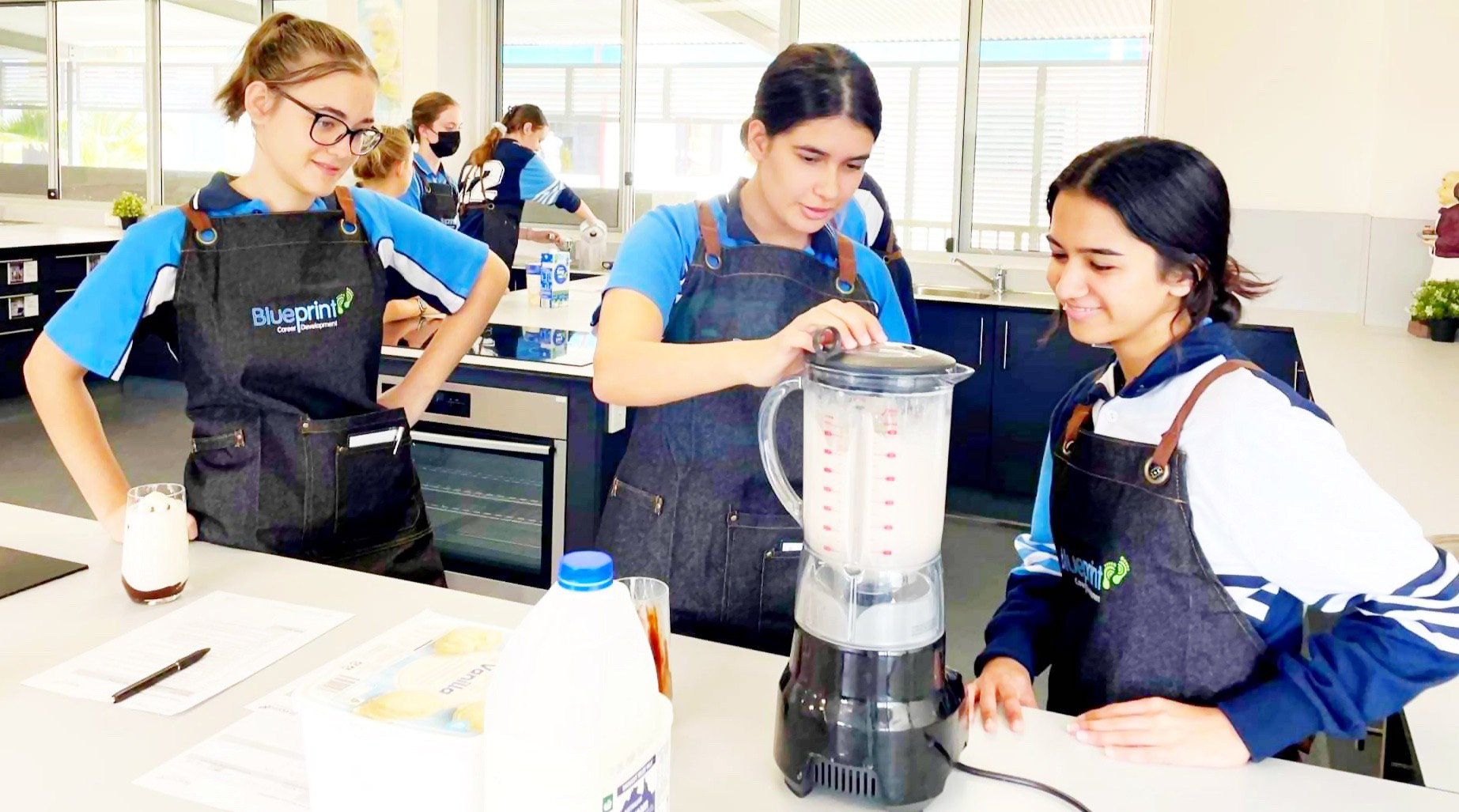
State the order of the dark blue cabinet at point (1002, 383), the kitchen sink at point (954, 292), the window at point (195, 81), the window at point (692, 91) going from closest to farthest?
1. the dark blue cabinet at point (1002, 383)
2. the kitchen sink at point (954, 292)
3. the window at point (692, 91)
4. the window at point (195, 81)

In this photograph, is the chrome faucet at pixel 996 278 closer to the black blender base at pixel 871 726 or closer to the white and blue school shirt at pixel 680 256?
the white and blue school shirt at pixel 680 256

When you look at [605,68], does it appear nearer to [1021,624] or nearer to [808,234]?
[808,234]

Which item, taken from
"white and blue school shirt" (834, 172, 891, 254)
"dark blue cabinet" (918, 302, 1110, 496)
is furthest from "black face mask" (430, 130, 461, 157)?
"white and blue school shirt" (834, 172, 891, 254)

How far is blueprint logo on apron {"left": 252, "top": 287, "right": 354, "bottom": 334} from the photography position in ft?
5.62

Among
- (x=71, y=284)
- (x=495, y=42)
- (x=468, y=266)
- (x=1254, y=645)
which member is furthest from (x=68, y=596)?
(x=495, y=42)

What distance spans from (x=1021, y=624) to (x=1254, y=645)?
26cm

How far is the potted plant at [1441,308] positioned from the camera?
3.85 metres

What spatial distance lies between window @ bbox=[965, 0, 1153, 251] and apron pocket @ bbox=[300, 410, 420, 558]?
407cm

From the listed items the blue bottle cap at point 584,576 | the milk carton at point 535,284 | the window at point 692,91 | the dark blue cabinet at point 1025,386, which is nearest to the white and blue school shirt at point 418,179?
the milk carton at point 535,284

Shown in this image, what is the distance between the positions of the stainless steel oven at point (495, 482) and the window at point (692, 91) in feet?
11.1

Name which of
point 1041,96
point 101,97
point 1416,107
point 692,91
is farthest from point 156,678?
point 101,97

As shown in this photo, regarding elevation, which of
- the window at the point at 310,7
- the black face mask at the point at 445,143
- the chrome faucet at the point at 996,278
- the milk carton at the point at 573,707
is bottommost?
the milk carton at the point at 573,707

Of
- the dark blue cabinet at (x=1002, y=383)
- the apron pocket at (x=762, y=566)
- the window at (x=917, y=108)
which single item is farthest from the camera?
the window at (x=917, y=108)

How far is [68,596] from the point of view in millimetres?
1386
